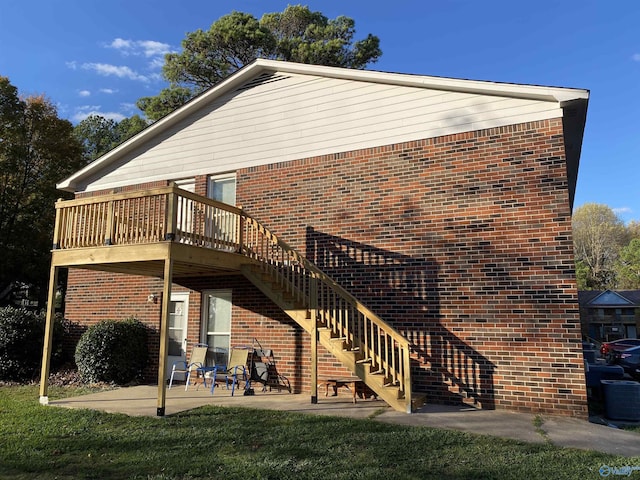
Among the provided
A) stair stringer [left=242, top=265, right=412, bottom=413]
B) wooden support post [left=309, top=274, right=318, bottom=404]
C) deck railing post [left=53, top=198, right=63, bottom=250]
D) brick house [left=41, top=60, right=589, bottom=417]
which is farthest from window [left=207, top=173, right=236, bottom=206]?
wooden support post [left=309, top=274, right=318, bottom=404]

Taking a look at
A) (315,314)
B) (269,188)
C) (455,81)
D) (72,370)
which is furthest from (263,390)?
(455,81)

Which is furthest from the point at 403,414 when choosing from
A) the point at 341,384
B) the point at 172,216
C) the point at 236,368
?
the point at 172,216

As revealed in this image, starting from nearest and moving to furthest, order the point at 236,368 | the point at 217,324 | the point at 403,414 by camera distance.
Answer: the point at 403,414
the point at 236,368
the point at 217,324

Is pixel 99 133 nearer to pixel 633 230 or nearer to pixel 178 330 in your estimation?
pixel 178 330

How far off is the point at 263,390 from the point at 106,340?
147 inches

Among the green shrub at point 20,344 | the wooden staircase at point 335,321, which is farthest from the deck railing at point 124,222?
the green shrub at point 20,344

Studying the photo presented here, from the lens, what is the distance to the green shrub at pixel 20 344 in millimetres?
10617

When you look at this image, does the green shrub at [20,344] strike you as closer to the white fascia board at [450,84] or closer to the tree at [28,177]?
the white fascia board at [450,84]

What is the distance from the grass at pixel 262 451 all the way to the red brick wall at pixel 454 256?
2.11 meters

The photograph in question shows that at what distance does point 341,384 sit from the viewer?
8500 millimetres

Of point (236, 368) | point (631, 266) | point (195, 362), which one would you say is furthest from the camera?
Result: point (631, 266)

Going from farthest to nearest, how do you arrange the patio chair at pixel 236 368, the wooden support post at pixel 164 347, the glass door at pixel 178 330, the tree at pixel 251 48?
the tree at pixel 251 48, the glass door at pixel 178 330, the patio chair at pixel 236 368, the wooden support post at pixel 164 347

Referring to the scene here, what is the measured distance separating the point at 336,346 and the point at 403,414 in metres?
1.51

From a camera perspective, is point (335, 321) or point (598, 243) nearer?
point (335, 321)
